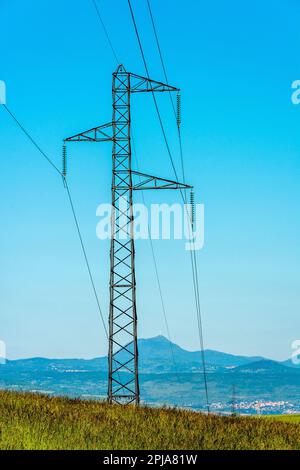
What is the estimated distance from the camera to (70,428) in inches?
649

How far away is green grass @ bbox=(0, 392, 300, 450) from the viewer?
15266mm

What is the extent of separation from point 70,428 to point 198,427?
3.50 m

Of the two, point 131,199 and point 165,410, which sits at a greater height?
point 131,199

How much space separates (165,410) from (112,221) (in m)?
15.2

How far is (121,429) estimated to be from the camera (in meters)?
17.2

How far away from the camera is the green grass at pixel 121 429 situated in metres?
15.3

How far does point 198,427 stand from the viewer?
61.4 feet
